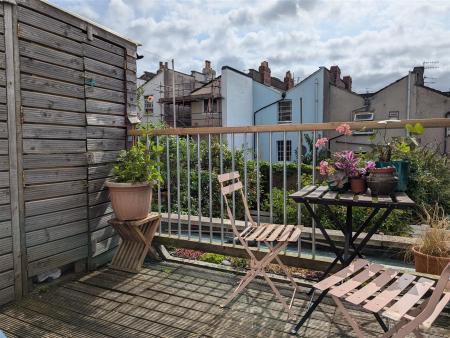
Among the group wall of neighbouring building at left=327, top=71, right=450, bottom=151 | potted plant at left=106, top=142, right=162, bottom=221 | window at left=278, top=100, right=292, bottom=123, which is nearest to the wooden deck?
potted plant at left=106, top=142, right=162, bottom=221

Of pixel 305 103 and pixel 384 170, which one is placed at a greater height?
pixel 305 103

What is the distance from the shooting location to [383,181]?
2.12 meters

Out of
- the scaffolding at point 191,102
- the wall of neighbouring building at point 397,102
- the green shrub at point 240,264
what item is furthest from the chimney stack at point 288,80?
the green shrub at point 240,264

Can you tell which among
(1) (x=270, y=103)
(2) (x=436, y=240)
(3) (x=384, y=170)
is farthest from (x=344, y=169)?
(1) (x=270, y=103)

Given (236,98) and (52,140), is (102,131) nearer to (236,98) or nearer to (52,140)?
(52,140)

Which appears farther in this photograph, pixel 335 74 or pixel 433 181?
pixel 335 74

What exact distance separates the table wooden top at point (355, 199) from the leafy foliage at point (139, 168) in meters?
1.41

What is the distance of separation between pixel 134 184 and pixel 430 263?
237 cm

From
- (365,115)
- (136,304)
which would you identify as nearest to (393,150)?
(136,304)

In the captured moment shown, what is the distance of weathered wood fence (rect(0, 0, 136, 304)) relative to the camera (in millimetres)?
2459

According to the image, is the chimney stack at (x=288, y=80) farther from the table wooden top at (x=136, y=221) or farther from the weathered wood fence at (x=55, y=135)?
the table wooden top at (x=136, y=221)

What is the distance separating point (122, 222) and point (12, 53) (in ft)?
5.17

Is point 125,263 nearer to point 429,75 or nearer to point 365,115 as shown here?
point 365,115

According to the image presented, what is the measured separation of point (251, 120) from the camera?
21688 millimetres
